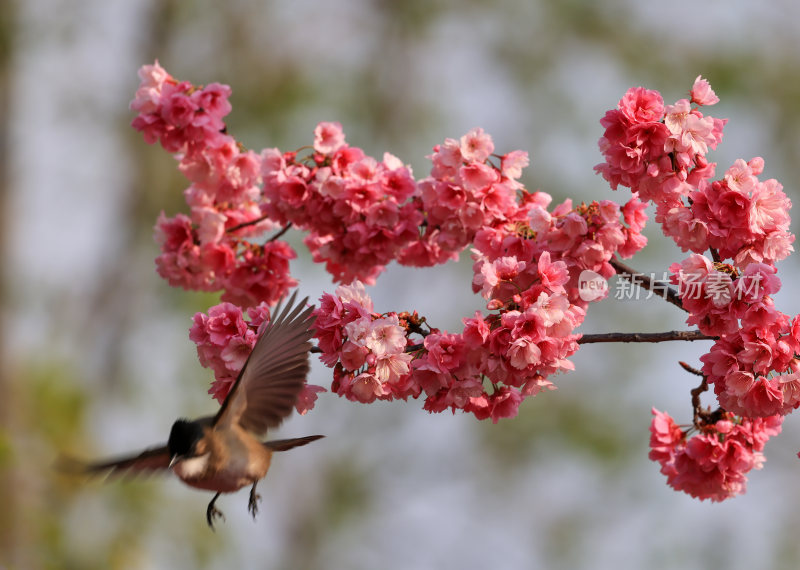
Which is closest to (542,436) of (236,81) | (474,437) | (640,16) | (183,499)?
(474,437)

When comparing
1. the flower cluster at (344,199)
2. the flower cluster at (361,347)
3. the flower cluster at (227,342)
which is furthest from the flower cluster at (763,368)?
the flower cluster at (344,199)

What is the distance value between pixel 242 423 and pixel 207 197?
1.25m

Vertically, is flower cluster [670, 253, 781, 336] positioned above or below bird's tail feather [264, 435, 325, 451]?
above

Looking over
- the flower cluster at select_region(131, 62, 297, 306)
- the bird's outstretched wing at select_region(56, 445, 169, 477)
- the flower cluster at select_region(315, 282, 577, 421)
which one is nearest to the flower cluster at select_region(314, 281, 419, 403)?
the flower cluster at select_region(315, 282, 577, 421)

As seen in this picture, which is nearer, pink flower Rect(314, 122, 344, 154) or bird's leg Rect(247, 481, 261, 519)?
bird's leg Rect(247, 481, 261, 519)

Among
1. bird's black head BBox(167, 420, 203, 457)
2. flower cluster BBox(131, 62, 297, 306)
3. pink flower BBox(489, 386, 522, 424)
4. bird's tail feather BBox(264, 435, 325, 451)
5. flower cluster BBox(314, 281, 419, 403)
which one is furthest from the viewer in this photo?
flower cluster BBox(131, 62, 297, 306)

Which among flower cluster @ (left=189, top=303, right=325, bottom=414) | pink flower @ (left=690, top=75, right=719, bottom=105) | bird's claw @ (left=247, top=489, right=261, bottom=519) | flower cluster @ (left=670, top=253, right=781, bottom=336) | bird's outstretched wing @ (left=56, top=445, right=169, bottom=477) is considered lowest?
bird's outstretched wing @ (left=56, top=445, right=169, bottom=477)

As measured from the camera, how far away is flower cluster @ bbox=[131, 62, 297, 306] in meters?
3.48

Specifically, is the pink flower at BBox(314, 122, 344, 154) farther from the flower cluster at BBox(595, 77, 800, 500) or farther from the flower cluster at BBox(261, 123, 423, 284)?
the flower cluster at BBox(595, 77, 800, 500)

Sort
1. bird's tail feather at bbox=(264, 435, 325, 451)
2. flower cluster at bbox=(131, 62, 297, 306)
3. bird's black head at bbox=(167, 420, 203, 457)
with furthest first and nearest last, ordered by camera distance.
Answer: flower cluster at bbox=(131, 62, 297, 306) → bird's tail feather at bbox=(264, 435, 325, 451) → bird's black head at bbox=(167, 420, 203, 457)

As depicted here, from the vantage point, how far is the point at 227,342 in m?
2.79

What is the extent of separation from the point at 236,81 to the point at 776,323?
13271mm

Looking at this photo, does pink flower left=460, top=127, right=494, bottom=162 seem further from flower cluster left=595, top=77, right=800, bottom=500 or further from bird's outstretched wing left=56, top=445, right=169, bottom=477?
bird's outstretched wing left=56, top=445, right=169, bottom=477

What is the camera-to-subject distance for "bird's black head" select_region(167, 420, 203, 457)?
268cm
